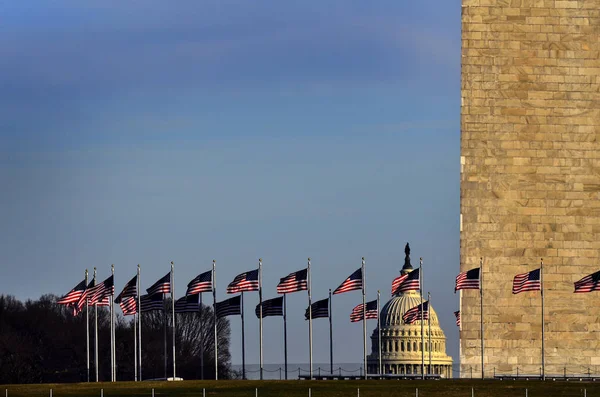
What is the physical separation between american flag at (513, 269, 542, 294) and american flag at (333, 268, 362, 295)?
8474mm

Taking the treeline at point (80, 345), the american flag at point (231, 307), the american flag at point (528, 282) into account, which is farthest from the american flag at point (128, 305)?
the treeline at point (80, 345)

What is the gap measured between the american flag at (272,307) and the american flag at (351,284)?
11.5 feet

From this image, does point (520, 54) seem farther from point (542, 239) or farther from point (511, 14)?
point (542, 239)

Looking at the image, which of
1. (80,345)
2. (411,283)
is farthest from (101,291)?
(80,345)

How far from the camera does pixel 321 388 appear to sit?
78812 millimetres

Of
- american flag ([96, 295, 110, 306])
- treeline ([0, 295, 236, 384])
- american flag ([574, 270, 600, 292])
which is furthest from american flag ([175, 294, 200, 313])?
treeline ([0, 295, 236, 384])

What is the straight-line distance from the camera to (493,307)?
91.9 meters

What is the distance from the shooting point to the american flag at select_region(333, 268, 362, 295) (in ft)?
277

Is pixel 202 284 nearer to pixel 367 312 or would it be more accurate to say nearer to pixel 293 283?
pixel 293 283

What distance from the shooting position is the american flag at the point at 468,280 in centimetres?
8600

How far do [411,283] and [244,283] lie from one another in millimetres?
8831

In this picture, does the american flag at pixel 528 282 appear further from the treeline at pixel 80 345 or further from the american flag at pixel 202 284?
the treeline at pixel 80 345

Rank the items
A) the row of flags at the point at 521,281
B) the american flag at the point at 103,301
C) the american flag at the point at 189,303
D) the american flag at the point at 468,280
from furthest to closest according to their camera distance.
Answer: the american flag at the point at 189,303
the american flag at the point at 468,280
the american flag at the point at 103,301
the row of flags at the point at 521,281

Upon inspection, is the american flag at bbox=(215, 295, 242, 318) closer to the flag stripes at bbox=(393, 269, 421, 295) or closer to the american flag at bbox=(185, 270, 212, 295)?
the american flag at bbox=(185, 270, 212, 295)
